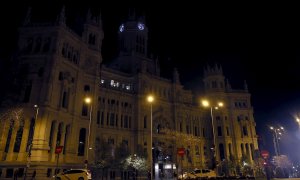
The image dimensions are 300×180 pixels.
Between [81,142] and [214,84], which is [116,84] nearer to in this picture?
[81,142]

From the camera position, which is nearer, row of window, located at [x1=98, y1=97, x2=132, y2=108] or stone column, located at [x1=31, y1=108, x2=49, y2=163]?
stone column, located at [x1=31, y1=108, x2=49, y2=163]

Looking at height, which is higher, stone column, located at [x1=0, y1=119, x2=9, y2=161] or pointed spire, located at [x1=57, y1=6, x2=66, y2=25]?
pointed spire, located at [x1=57, y1=6, x2=66, y2=25]

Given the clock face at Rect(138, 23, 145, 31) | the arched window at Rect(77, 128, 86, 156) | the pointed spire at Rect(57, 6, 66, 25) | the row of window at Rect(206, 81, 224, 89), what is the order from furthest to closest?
the row of window at Rect(206, 81, 224, 89) → the clock face at Rect(138, 23, 145, 31) → the pointed spire at Rect(57, 6, 66, 25) → the arched window at Rect(77, 128, 86, 156)

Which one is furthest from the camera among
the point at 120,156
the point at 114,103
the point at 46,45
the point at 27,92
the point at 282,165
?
the point at 114,103

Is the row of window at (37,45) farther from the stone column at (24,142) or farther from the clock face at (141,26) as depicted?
the clock face at (141,26)

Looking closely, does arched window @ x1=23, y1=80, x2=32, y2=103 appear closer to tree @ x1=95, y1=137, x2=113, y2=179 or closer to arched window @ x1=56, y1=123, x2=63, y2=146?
arched window @ x1=56, y1=123, x2=63, y2=146

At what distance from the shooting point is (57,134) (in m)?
45.4

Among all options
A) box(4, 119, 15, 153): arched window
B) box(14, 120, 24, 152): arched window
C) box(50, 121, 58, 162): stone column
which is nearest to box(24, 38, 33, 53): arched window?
box(4, 119, 15, 153): arched window

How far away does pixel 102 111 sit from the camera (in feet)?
195

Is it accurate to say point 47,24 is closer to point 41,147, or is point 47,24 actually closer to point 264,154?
point 41,147

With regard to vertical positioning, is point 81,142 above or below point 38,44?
below

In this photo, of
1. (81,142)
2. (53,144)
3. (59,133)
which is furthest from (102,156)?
(53,144)

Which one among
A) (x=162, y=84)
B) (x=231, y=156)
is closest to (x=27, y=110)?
(x=162, y=84)

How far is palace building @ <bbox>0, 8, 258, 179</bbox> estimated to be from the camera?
42188mm
